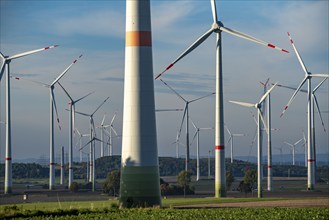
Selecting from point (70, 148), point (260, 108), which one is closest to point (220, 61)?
point (260, 108)

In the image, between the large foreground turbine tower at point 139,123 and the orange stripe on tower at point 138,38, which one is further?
the orange stripe on tower at point 138,38

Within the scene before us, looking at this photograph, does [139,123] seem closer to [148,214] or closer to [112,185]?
[148,214]

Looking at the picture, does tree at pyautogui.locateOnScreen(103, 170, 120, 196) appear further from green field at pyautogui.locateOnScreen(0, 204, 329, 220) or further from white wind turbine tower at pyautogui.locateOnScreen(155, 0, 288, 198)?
green field at pyautogui.locateOnScreen(0, 204, 329, 220)

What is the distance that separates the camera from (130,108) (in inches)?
2968

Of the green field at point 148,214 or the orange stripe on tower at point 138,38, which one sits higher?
the orange stripe on tower at point 138,38

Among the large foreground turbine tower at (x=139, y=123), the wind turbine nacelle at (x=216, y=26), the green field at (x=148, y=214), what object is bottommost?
the green field at (x=148, y=214)

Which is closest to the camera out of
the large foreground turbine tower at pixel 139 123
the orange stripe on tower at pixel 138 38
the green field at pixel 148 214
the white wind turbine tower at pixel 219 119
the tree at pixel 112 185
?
the green field at pixel 148 214

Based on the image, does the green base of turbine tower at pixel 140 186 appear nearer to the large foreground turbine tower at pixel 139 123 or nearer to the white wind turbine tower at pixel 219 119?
the large foreground turbine tower at pixel 139 123

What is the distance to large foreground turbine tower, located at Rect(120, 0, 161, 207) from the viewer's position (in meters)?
74.9

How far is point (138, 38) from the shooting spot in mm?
76188

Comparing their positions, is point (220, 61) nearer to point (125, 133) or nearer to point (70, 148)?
point (125, 133)

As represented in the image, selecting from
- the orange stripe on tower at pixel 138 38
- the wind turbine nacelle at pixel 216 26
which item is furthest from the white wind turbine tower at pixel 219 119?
the orange stripe on tower at pixel 138 38

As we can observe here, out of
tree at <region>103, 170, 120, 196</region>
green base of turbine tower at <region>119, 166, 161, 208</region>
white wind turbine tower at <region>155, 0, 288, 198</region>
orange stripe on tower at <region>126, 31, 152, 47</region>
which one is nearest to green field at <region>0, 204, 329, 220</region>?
green base of turbine tower at <region>119, 166, 161, 208</region>

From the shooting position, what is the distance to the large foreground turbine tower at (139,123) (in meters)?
74.9
